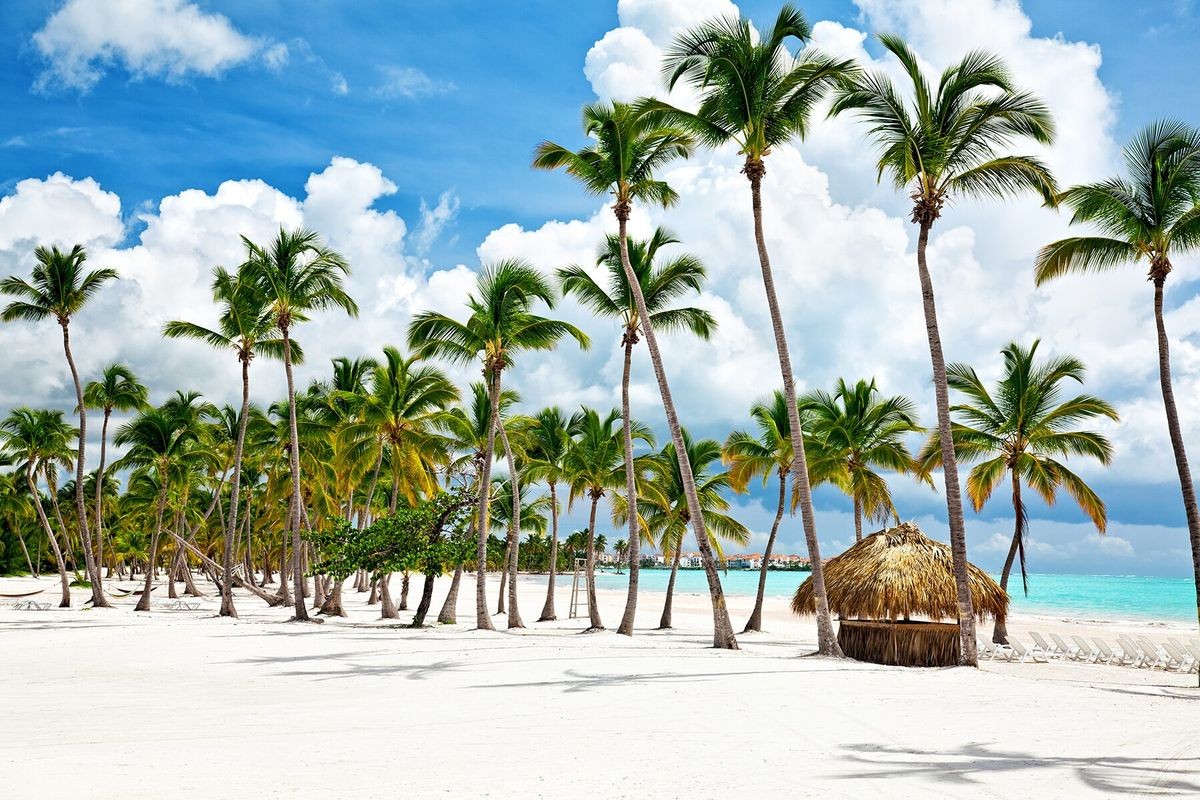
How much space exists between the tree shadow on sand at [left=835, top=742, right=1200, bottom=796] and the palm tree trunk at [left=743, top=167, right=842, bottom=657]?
28.7 ft

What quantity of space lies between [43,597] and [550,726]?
40527 mm

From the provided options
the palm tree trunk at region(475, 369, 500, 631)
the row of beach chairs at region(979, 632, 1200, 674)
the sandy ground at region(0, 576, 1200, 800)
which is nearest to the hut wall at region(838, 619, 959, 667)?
the sandy ground at region(0, 576, 1200, 800)

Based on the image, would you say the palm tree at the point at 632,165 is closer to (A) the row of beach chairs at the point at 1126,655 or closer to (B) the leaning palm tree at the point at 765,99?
(B) the leaning palm tree at the point at 765,99

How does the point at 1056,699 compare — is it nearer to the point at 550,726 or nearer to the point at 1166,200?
the point at 550,726

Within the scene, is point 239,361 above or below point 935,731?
above

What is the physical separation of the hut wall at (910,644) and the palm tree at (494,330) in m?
10.2

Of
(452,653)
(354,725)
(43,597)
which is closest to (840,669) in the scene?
(452,653)

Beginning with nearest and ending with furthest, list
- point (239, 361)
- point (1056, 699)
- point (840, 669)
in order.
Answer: point (1056, 699) < point (840, 669) < point (239, 361)

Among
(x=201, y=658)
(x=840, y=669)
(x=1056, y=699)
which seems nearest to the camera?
(x=1056, y=699)

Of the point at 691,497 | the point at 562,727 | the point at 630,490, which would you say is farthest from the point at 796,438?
the point at 562,727

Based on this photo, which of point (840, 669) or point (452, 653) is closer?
point (840, 669)

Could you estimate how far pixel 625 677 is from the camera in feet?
42.0

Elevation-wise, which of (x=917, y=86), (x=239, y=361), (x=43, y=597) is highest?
(x=917, y=86)

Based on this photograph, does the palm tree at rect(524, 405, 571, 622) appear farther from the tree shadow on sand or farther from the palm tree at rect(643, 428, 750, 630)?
the tree shadow on sand
